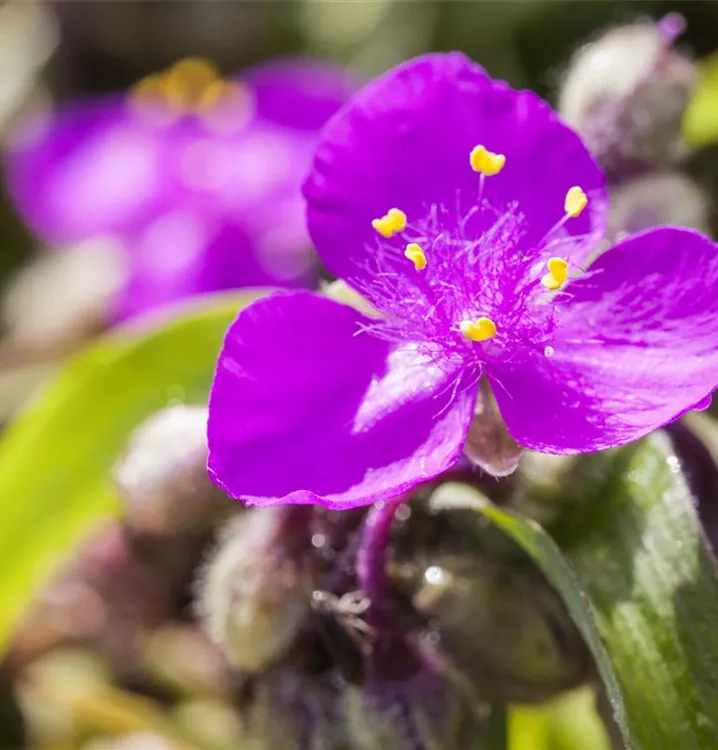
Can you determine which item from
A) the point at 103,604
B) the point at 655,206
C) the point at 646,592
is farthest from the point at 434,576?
the point at 103,604

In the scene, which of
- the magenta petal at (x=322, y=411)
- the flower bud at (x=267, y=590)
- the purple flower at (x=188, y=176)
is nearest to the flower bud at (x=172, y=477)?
the flower bud at (x=267, y=590)

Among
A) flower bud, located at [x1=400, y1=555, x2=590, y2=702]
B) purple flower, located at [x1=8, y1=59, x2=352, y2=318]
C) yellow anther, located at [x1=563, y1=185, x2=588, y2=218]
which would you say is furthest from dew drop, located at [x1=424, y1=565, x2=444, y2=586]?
purple flower, located at [x1=8, y1=59, x2=352, y2=318]

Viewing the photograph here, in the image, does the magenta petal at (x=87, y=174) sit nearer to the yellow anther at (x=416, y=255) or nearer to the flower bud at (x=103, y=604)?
the flower bud at (x=103, y=604)

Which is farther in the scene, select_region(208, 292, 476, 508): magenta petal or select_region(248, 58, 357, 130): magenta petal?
select_region(248, 58, 357, 130): magenta petal

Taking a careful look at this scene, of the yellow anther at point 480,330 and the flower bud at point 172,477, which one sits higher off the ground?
the yellow anther at point 480,330

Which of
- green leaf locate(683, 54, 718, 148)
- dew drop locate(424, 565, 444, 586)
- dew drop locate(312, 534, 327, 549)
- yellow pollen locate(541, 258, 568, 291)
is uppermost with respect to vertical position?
yellow pollen locate(541, 258, 568, 291)

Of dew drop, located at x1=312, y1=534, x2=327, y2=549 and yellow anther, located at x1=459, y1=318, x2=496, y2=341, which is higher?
yellow anther, located at x1=459, y1=318, x2=496, y2=341

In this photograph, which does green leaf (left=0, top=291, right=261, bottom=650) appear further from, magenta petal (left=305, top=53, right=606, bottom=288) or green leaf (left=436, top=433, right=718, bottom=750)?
green leaf (left=436, top=433, right=718, bottom=750)

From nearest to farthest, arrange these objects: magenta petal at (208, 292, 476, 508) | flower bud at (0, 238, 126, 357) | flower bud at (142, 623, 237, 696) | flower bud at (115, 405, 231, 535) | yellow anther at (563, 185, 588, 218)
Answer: magenta petal at (208, 292, 476, 508) → yellow anther at (563, 185, 588, 218) → flower bud at (115, 405, 231, 535) → flower bud at (142, 623, 237, 696) → flower bud at (0, 238, 126, 357)
